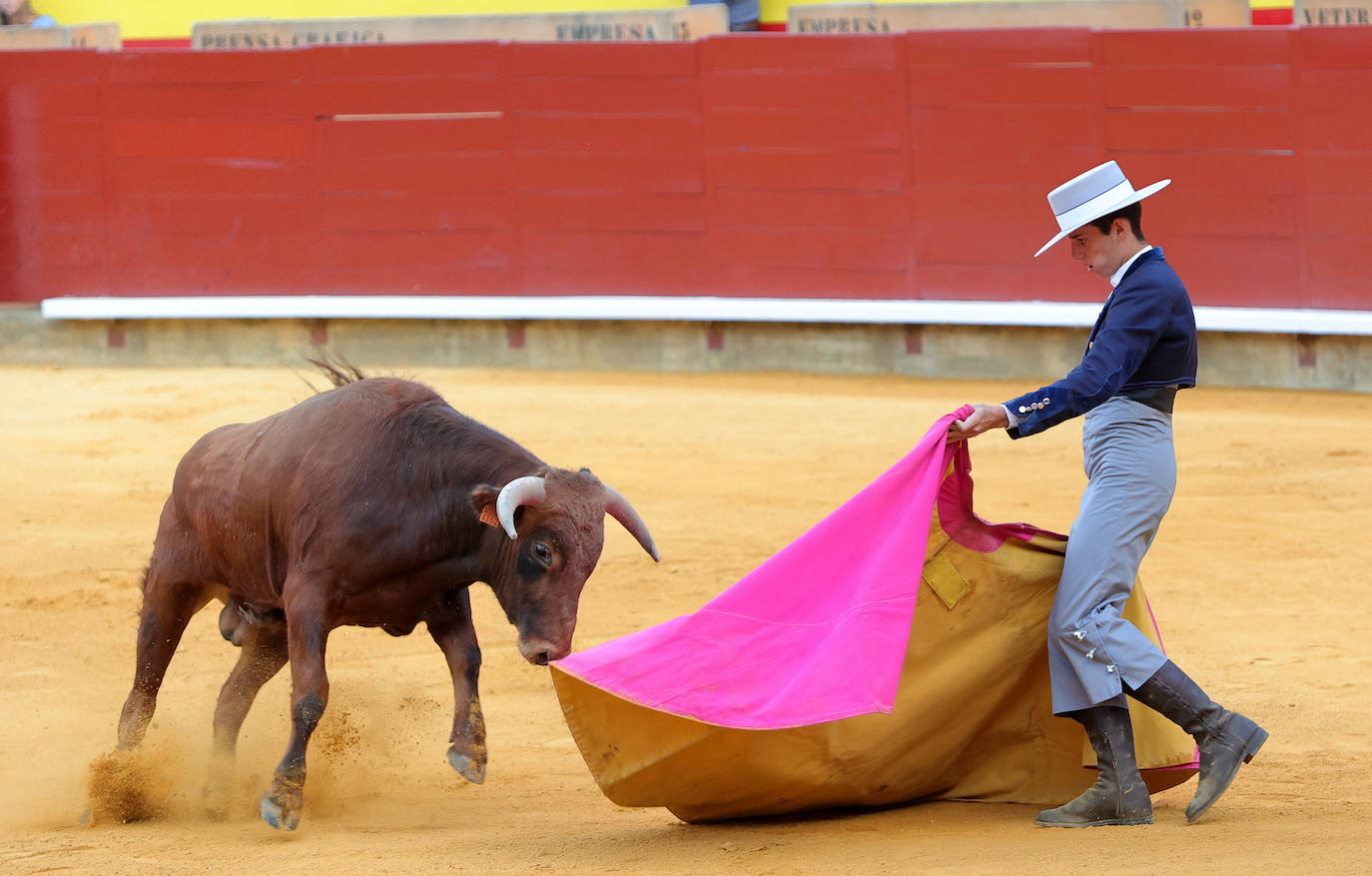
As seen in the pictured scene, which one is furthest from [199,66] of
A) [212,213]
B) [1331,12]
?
[1331,12]

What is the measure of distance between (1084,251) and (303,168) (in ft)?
27.3

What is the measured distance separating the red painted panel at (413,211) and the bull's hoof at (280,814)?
734 cm

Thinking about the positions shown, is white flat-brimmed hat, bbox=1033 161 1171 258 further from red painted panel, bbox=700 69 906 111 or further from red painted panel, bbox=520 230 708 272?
red painted panel, bbox=520 230 708 272

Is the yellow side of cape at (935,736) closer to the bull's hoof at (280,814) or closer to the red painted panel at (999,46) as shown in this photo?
the bull's hoof at (280,814)

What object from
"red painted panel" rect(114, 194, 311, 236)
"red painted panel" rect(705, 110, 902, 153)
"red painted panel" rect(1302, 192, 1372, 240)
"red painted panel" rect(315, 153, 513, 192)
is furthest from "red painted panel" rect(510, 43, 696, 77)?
"red painted panel" rect(1302, 192, 1372, 240)

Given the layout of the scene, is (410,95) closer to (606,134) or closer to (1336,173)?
(606,134)

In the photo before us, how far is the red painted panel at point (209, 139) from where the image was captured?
10.8 metres

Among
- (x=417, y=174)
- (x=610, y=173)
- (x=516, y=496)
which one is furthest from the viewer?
(x=417, y=174)

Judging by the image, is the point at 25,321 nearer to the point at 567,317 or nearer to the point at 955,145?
the point at 567,317

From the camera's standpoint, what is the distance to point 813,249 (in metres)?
10.0

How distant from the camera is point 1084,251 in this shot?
331cm

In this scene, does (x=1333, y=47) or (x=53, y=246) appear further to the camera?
(x=53, y=246)

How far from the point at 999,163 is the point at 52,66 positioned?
615cm

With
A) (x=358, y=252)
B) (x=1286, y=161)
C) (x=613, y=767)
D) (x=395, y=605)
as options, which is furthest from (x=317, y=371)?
(x=613, y=767)
